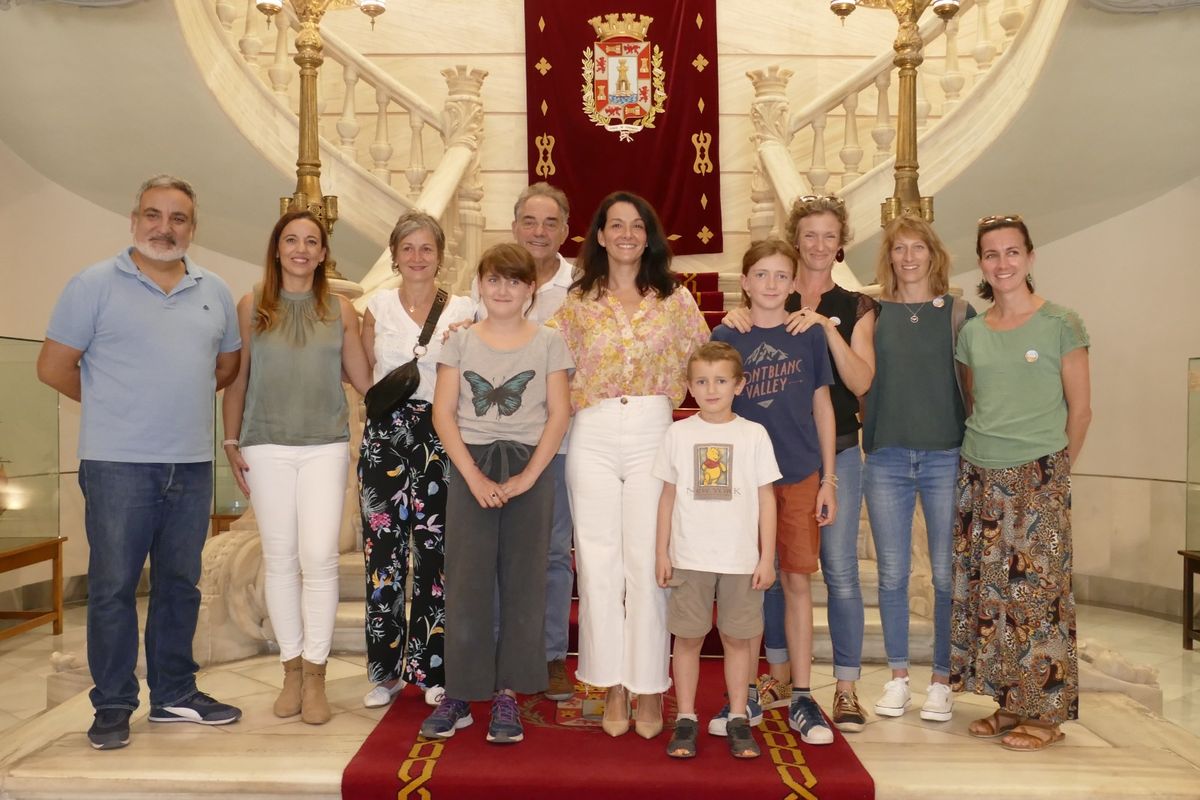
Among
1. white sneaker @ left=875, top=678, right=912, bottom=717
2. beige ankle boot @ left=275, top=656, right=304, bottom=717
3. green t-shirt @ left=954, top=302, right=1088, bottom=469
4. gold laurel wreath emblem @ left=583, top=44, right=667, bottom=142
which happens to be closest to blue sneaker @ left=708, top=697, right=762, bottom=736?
white sneaker @ left=875, top=678, right=912, bottom=717

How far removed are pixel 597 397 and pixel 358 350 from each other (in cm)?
87

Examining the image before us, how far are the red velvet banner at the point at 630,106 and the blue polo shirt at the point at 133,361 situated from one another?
4964 mm

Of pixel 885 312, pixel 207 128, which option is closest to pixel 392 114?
pixel 207 128

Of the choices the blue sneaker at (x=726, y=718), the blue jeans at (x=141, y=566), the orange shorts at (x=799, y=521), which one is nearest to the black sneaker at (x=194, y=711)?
the blue jeans at (x=141, y=566)

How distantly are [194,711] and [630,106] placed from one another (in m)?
5.85

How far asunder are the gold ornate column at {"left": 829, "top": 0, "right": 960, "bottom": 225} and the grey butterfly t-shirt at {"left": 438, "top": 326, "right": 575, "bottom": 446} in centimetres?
238

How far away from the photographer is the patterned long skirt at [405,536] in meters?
3.27

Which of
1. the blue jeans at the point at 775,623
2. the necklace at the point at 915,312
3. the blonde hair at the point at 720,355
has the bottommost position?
the blue jeans at the point at 775,623

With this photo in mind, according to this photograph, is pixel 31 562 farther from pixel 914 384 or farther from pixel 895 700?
pixel 914 384

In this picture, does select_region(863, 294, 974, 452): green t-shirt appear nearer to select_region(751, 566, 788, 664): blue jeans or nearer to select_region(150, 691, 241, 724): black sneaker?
select_region(751, 566, 788, 664): blue jeans

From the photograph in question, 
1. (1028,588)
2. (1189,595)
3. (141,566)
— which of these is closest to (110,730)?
(141,566)

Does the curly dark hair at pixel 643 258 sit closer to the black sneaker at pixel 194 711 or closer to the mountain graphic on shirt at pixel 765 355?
the mountain graphic on shirt at pixel 765 355

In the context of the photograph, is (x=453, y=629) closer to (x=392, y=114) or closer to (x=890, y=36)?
(x=392, y=114)

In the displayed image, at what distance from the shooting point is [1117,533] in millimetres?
6375
